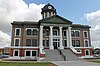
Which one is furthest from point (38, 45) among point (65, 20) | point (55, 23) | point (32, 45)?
point (65, 20)

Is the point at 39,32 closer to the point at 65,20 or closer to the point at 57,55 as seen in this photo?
the point at 65,20

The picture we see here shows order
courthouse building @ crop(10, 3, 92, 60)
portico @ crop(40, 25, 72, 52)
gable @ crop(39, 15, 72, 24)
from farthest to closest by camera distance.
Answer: gable @ crop(39, 15, 72, 24)
courthouse building @ crop(10, 3, 92, 60)
portico @ crop(40, 25, 72, 52)

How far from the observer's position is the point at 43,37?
38.6 m

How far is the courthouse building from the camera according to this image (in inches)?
1441

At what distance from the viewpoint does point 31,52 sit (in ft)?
122

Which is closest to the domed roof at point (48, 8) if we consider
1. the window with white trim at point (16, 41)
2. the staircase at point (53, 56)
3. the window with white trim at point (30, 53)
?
the window with white trim at point (16, 41)

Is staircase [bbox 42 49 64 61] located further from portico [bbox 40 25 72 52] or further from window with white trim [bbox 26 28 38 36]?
window with white trim [bbox 26 28 38 36]

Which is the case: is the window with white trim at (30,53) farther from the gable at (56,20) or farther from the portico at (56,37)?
the gable at (56,20)

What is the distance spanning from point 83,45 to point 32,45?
14.8m

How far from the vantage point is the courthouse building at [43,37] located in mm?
36594

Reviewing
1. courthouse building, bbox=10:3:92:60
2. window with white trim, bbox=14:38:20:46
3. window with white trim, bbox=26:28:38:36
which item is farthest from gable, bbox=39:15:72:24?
window with white trim, bbox=14:38:20:46

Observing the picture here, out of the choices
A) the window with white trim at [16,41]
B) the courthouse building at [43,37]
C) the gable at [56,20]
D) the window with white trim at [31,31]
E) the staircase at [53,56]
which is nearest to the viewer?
the staircase at [53,56]

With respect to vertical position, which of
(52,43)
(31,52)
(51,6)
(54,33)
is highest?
(51,6)

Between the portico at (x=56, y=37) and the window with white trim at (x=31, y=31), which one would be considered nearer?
the portico at (x=56, y=37)
